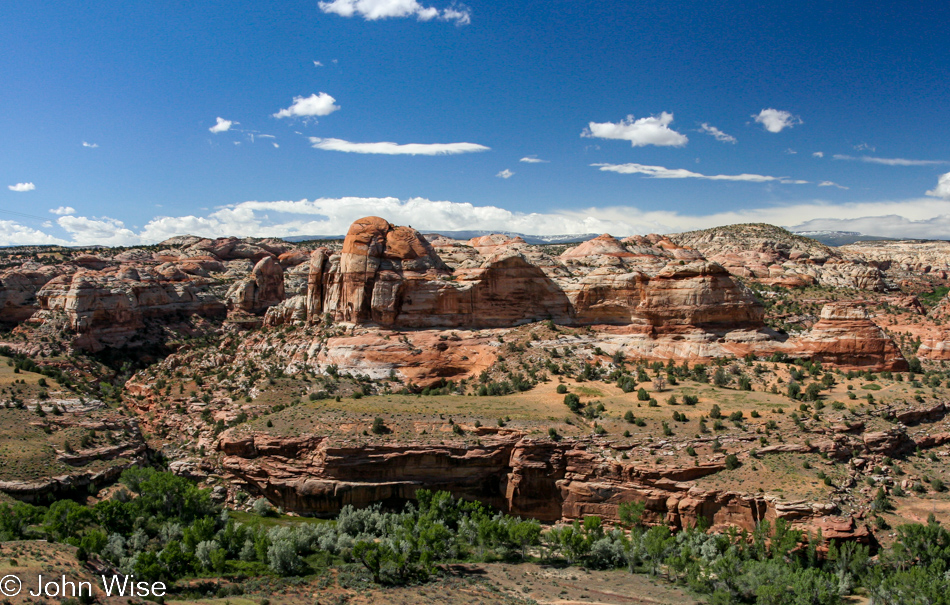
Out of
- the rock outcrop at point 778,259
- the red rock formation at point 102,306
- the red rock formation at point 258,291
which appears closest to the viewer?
the red rock formation at point 102,306

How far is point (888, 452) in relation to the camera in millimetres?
33625

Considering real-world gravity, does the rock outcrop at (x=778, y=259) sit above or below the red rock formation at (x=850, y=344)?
above

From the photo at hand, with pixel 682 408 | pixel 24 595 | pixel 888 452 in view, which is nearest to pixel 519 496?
pixel 682 408

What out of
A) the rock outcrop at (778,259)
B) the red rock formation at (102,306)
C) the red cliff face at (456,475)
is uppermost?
the rock outcrop at (778,259)

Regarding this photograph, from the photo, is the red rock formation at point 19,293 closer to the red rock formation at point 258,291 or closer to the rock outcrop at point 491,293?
the red rock formation at point 258,291

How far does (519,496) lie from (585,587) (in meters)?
9.14

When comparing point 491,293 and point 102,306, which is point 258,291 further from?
point 491,293

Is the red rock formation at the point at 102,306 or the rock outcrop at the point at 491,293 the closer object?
the rock outcrop at the point at 491,293

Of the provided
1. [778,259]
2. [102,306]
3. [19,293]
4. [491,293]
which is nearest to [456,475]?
[491,293]
